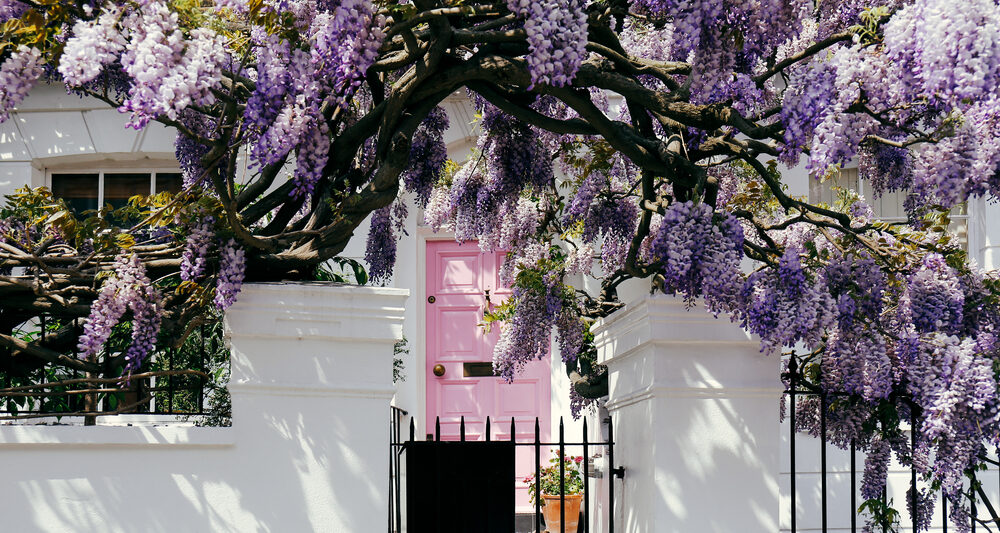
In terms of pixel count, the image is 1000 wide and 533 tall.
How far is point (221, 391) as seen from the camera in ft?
14.0

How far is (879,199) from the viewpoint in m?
8.62

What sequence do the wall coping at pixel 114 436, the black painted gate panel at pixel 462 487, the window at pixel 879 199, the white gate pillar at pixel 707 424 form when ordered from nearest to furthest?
1. the wall coping at pixel 114 436
2. the white gate pillar at pixel 707 424
3. the black painted gate panel at pixel 462 487
4. the window at pixel 879 199

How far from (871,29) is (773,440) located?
165 centimetres

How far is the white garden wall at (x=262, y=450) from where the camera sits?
3.65 metres

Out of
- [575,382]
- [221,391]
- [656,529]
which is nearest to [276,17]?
[221,391]

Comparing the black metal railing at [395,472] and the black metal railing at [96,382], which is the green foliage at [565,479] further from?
the black metal railing at [96,382]

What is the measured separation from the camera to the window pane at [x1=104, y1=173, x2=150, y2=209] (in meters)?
9.23

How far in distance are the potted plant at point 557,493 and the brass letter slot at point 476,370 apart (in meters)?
1.11

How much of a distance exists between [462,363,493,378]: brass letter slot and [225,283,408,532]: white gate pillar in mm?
5420

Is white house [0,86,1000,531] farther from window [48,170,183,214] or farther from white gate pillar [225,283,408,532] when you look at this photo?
white gate pillar [225,283,408,532]

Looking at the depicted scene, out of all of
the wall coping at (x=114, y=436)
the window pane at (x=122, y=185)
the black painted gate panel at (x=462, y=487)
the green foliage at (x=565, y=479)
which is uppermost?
the window pane at (x=122, y=185)

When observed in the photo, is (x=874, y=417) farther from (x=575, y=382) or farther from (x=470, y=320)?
(x=470, y=320)

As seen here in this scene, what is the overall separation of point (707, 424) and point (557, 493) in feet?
15.0

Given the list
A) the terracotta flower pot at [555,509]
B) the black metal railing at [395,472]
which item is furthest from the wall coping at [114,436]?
the terracotta flower pot at [555,509]
